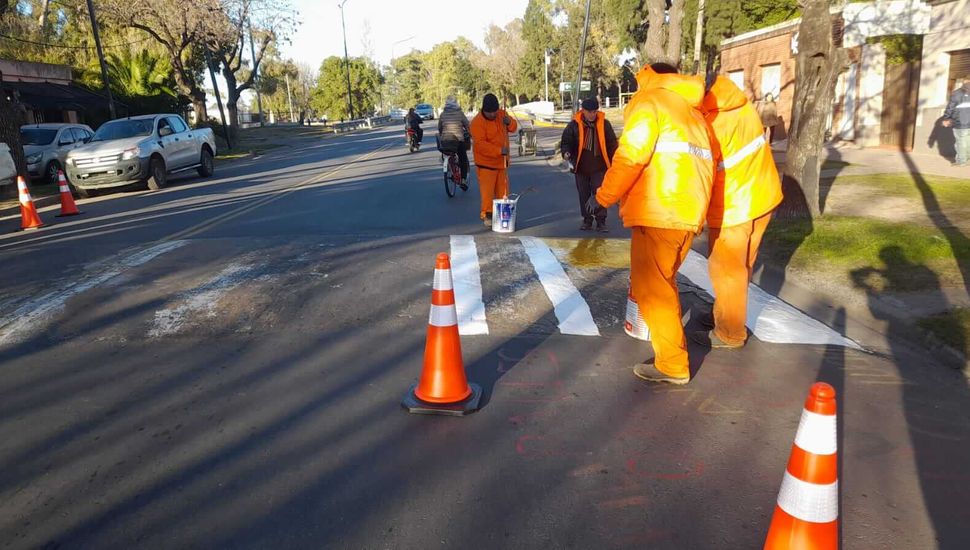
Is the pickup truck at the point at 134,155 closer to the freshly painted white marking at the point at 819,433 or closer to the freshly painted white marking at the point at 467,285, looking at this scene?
the freshly painted white marking at the point at 467,285

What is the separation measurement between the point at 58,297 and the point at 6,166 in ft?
38.0

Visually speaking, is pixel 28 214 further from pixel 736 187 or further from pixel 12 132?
pixel 736 187

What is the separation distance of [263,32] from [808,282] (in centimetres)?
3746

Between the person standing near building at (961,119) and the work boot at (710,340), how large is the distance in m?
12.2

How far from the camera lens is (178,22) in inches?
1225

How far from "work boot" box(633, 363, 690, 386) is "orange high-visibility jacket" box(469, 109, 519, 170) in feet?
19.8

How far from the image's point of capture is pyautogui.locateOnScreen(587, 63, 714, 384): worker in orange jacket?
426 cm

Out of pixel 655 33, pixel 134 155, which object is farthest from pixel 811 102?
pixel 134 155

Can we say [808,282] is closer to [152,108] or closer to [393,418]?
[393,418]

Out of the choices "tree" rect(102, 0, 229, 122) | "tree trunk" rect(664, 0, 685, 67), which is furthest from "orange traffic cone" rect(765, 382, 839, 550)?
"tree" rect(102, 0, 229, 122)

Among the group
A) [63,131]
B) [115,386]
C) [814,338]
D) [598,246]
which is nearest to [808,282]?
[814,338]

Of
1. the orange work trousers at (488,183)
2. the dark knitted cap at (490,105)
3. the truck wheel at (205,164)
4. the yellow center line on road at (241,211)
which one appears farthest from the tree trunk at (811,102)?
the truck wheel at (205,164)

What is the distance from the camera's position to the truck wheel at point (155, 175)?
16.4 meters

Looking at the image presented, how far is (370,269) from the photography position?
759 cm
